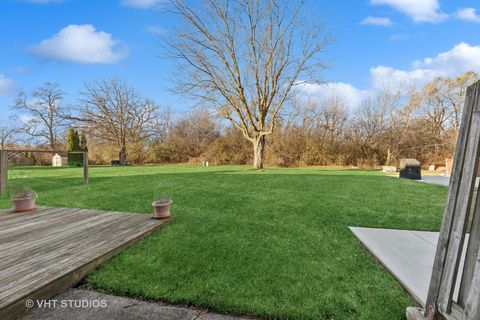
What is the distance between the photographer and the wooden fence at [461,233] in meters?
1.07

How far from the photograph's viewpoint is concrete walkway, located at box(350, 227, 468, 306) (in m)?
1.83

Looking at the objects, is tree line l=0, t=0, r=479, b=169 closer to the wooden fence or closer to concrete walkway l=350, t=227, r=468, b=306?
concrete walkway l=350, t=227, r=468, b=306

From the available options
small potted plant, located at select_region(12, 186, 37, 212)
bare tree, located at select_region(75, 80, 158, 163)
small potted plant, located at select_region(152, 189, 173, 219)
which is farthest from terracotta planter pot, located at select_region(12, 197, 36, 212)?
Answer: bare tree, located at select_region(75, 80, 158, 163)

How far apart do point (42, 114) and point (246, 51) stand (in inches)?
890

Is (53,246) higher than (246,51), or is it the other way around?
(246,51)

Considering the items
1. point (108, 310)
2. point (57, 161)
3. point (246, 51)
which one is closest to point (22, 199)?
point (108, 310)

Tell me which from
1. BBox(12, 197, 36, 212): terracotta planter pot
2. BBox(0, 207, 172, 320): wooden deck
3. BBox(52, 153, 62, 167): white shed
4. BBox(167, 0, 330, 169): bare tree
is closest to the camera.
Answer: BBox(0, 207, 172, 320): wooden deck

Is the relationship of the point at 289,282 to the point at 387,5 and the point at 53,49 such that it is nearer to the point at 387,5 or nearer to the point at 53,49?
the point at 387,5

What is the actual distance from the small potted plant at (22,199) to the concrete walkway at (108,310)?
10.2 feet

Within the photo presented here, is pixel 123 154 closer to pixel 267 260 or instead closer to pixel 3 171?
pixel 3 171

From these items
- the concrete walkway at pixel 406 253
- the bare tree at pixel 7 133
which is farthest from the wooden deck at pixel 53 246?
the bare tree at pixel 7 133

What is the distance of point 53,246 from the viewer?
2.36m

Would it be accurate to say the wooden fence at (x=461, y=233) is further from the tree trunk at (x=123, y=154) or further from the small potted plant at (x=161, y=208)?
the tree trunk at (x=123, y=154)

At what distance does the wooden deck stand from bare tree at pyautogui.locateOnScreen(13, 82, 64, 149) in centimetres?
2432
